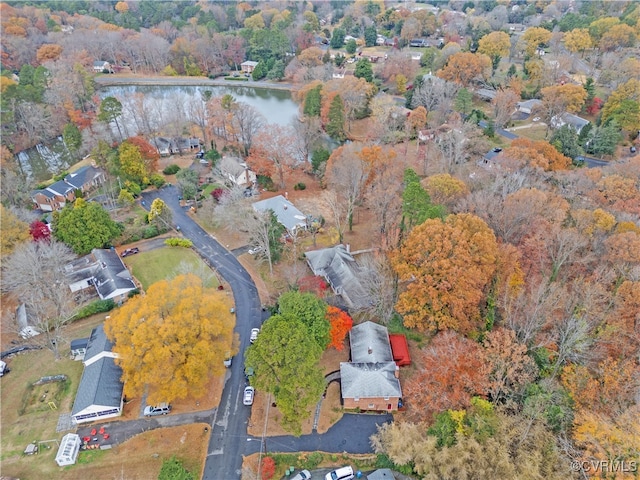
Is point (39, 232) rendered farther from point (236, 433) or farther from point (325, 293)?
point (236, 433)

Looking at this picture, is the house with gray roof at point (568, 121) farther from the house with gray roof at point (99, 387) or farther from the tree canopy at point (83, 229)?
the house with gray roof at point (99, 387)

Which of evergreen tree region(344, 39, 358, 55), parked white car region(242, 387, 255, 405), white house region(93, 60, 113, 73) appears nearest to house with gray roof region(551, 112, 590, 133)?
parked white car region(242, 387, 255, 405)

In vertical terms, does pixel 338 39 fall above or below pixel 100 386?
above

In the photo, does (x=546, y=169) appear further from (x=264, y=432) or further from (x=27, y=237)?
(x=27, y=237)

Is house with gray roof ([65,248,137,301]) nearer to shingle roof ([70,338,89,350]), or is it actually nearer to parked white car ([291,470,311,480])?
shingle roof ([70,338,89,350])

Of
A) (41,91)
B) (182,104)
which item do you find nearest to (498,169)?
(182,104)

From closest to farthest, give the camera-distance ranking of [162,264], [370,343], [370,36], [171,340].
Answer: [171,340] → [370,343] → [162,264] → [370,36]

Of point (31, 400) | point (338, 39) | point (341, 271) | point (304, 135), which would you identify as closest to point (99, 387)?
point (31, 400)
